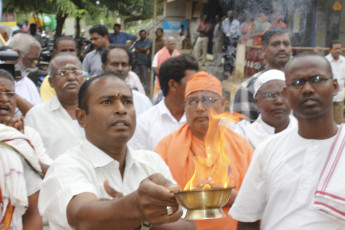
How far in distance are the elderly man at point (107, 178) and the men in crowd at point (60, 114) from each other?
3.51 ft

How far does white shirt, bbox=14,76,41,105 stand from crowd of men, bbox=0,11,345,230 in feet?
2.27

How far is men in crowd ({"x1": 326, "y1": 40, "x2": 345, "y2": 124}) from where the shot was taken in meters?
8.66

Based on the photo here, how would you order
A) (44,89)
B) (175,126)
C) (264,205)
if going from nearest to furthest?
(264,205) < (175,126) < (44,89)

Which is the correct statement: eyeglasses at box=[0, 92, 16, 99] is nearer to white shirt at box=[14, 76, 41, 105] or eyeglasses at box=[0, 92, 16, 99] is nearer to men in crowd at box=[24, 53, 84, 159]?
men in crowd at box=[24, 53, 84, 159]

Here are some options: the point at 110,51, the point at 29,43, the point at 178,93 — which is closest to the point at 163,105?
the point at 178,93

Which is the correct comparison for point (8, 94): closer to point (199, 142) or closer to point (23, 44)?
point (199, 142)

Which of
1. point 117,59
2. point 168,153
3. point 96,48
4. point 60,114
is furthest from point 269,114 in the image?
point 96,48

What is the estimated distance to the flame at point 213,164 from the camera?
1.91m

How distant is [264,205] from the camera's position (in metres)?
2.60

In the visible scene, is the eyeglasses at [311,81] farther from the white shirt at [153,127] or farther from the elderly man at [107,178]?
the white shirt at [153,127]

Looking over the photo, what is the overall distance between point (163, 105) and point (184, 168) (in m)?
0.92

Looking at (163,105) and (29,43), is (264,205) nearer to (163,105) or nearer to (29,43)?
(163,105)

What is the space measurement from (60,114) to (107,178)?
1.66 metres

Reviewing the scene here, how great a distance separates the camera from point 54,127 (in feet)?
11.8
